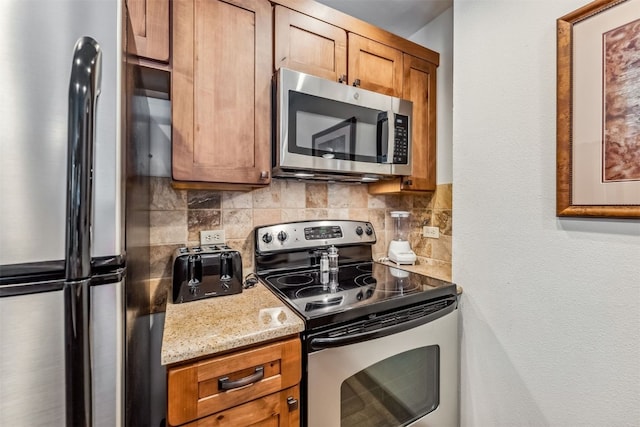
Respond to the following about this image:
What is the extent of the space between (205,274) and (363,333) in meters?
0.69

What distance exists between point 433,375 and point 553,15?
164cm

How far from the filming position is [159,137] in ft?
4.42

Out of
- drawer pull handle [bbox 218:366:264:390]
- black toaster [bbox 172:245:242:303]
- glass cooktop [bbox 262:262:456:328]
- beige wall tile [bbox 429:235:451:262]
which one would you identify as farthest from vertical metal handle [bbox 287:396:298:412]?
beige wall tile [bbox 429:235:451:262]

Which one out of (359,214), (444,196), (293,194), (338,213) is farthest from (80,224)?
(444,196)

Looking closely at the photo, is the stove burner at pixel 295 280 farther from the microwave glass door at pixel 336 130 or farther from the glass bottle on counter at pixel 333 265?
the microwave glass door at pixel 336 130

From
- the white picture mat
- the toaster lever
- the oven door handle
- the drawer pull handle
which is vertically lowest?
the drawer pull handle

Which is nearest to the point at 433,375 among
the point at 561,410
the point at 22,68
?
the point at 561,410

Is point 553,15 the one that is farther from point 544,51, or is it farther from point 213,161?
point 213,161

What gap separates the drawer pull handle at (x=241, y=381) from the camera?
0.82m

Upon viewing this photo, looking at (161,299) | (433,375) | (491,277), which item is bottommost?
(433,375)

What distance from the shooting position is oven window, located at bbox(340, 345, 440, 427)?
1.06 m

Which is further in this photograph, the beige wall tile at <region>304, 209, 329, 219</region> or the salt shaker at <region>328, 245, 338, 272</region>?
the beige wall tile at <region>304, 209, 329, 219</region>

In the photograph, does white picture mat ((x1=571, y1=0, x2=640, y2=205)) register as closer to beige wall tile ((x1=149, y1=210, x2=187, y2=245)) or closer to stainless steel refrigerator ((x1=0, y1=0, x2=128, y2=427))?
stainless steel refrigerator ((x1=0, y1=0, x2=128, y2=427))

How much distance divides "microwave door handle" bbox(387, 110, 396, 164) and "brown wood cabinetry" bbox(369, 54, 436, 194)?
0.21 meters
